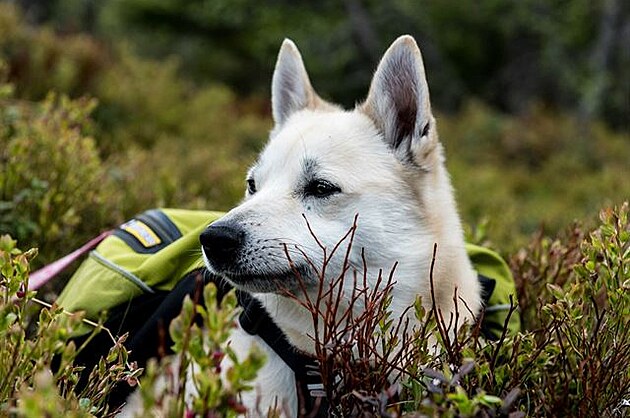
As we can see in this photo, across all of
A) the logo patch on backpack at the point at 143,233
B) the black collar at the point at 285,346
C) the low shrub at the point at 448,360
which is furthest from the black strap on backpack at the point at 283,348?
the logo patch on backpack at the point at 143,233

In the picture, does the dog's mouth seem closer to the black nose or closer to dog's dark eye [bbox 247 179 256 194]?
the black nose

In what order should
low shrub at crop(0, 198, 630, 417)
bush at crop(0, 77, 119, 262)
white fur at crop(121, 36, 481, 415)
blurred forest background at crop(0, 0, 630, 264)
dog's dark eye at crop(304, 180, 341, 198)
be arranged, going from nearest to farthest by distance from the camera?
1. low shrub at crop(0, 198, 630, 417)
2. white fur at crop(121, 36, 481, 415)
3. dog's dark eye at crop(304, 180, 341, 198)
4. bush at crop(0, 77, 119, 262)
5. blurred forest background at crop(0, 0, 630, 264)

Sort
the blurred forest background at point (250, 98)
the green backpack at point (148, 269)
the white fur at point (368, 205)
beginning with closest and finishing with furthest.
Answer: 1. the white fur at point (368, 205)
2. the green backpack at point (148, 269)
3. the blurred forest background at point (250, 98)

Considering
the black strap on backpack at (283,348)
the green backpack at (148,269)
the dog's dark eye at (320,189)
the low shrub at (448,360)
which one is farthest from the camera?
the green backpack at (148,269)

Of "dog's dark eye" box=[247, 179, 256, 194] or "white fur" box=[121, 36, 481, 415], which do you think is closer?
"white fur" box=[121, 36, 481, 415]

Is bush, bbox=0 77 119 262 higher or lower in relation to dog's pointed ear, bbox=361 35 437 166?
lower

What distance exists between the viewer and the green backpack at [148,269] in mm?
2762

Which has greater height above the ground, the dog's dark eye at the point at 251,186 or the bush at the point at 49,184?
the dog's dark eye at the point at 251,186

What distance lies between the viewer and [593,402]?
75.4 inches

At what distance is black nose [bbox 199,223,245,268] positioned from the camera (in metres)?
2.25

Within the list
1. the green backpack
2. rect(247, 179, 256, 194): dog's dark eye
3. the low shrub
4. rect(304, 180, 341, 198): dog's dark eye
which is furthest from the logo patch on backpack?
the low shrub

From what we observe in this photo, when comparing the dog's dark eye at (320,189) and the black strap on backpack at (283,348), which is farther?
the dog's dark eye at (320,189)

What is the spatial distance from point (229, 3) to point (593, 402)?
13.5 metres

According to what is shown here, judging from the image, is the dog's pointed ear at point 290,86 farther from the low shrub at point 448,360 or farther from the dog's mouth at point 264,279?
the low shrub at point 448,360
